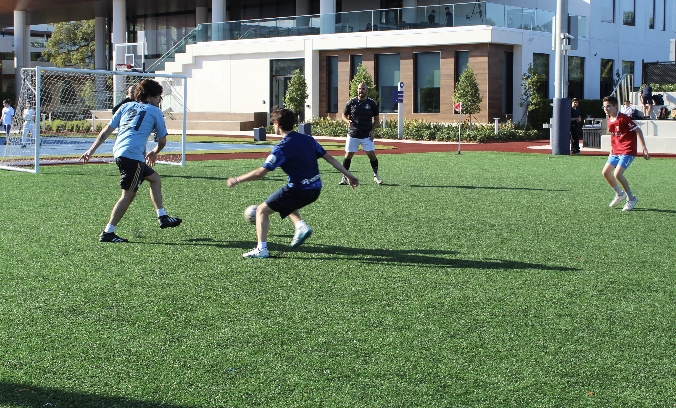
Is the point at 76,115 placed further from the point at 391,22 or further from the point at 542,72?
the point at 542,72

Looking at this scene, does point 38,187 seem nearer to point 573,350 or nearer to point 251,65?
point 573,350

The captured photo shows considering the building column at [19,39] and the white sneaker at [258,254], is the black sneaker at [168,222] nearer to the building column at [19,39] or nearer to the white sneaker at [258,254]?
the white sneaker at [258,254]

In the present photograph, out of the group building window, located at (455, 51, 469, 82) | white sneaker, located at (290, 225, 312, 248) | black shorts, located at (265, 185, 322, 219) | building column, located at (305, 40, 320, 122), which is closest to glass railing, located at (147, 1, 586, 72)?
building column, located at (305, 40, 320, 122)

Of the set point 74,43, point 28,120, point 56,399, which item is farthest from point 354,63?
point 74,43

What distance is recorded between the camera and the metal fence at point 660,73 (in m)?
34.6

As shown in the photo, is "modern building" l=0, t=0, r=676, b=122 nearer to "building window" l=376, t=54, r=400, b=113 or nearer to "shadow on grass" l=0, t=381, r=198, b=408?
"building window" l=376, t=54, r=400, b=113

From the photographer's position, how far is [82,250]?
324 inches

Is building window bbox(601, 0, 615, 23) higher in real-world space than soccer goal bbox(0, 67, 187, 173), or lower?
higher

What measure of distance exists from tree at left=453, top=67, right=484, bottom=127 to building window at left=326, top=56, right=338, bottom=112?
8.27 m

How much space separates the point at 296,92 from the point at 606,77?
1758 centimetres

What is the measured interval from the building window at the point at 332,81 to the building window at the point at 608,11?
15372 mm

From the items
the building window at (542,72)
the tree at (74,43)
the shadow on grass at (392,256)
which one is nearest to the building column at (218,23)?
the building window at (542,72)

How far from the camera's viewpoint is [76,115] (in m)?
44.3

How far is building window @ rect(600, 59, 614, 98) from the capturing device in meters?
42.5
